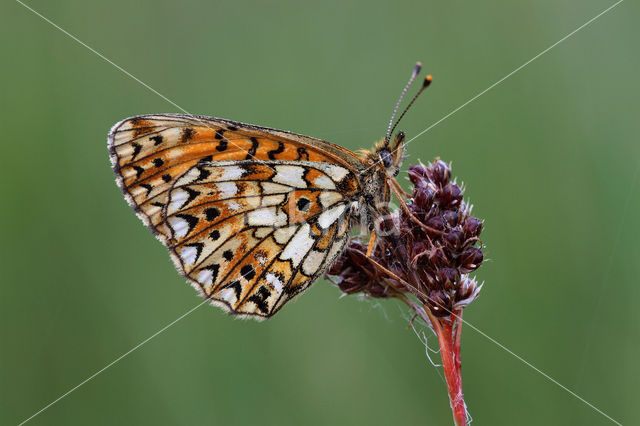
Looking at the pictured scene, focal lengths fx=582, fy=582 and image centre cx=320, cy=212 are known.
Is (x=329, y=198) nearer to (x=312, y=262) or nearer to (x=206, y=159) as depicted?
(x=312, y=262)

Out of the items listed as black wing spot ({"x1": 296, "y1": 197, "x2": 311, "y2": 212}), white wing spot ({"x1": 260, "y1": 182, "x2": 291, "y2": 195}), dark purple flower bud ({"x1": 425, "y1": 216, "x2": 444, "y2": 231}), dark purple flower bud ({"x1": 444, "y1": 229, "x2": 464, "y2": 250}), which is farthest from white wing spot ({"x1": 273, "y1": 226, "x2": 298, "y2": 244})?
dark purple flower bud ({"x1": 444, "y1": 229, "x2": 464, "y2": 250})

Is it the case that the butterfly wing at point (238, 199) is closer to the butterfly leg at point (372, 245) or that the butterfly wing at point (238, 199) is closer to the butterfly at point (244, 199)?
the butterfly at point (244, 199)

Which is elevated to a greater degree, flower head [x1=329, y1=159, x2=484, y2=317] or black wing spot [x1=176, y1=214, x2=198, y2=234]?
black wing spot [x1=176, y1=214, x2=198, y2=234]

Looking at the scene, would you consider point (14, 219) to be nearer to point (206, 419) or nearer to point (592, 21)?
point (206, 419)

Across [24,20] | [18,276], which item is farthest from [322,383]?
[24,20]

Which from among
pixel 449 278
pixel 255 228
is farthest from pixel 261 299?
pixel 449 278

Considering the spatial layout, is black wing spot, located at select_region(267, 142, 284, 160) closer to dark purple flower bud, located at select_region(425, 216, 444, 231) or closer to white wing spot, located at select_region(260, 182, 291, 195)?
white wing spot, located at select_region(260, 182, 291, 195)

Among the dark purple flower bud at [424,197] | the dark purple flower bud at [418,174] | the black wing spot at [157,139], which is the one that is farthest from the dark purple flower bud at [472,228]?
the black wing spot at [157,139]
